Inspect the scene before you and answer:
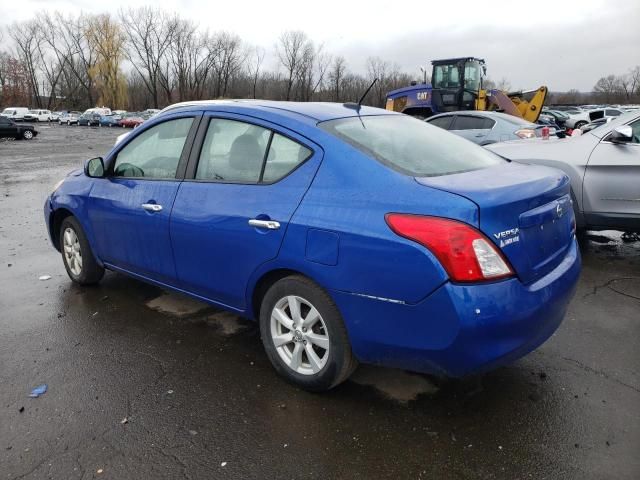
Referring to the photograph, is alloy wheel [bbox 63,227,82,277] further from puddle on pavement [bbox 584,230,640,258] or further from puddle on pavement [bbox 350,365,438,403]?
puddle on pavement [bbox 584,230,640,258]

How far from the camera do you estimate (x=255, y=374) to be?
3.25 metres

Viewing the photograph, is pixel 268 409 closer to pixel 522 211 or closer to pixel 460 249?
pixel 460 249

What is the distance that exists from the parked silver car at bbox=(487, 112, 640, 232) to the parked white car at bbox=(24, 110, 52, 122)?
66.8m

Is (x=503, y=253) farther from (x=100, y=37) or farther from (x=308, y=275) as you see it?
(x=100, y=37)

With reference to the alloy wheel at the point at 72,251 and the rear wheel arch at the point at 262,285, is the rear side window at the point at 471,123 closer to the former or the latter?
the alloy wheel at the point at 72,251

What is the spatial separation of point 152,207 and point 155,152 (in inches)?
19.9

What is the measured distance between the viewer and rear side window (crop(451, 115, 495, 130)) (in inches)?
407

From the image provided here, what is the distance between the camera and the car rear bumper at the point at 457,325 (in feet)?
7.59

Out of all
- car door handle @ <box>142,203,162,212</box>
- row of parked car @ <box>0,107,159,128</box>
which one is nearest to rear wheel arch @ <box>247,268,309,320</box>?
car door handle @ <box>142,203,162,212</box>

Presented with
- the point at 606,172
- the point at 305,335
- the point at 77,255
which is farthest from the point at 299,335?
the point at 606,172

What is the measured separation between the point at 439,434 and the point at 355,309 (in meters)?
0.77

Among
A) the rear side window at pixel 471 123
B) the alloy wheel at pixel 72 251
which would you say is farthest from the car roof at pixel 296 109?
the rear side window at pixel 471 123

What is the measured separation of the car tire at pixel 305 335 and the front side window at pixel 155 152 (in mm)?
1329

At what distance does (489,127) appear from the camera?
33.6ft
